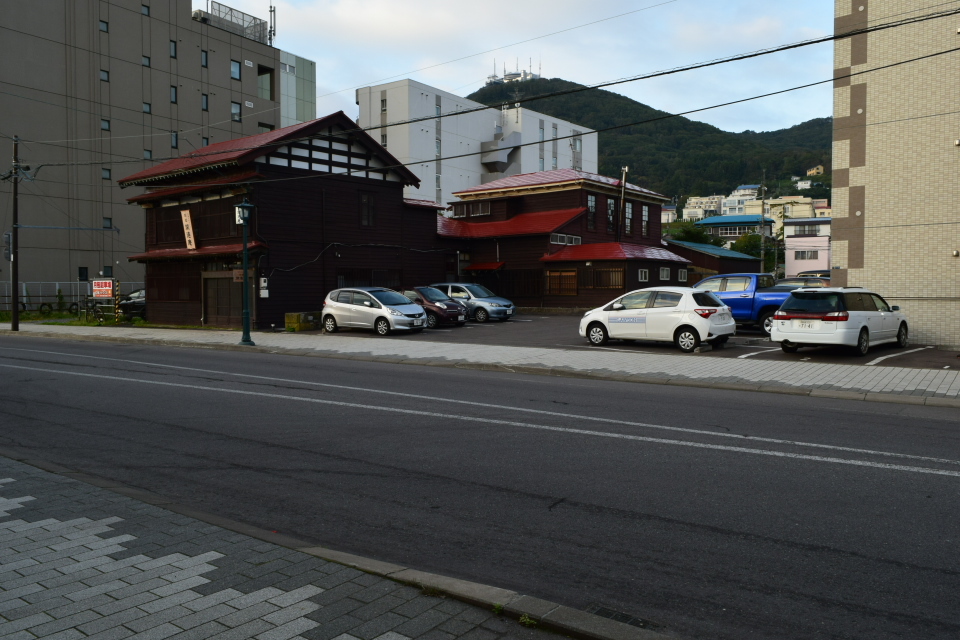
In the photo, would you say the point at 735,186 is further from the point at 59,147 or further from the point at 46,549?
the point at 46,549

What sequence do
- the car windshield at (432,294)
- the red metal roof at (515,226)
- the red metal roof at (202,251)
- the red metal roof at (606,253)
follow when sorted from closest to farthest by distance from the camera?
the red metal roof at (202,251) < the car windshield at (432,294) < the red metal roof at (606,253) < the red metal roof at (515,226)

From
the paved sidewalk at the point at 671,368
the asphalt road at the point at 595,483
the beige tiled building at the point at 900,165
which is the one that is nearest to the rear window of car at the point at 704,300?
the paved sidewalk at the point at 671,368

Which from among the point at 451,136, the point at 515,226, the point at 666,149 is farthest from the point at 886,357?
the point at 666,149

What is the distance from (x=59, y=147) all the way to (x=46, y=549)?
4926 cm

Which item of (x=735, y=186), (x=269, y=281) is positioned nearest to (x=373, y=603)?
(x=269, y=281)

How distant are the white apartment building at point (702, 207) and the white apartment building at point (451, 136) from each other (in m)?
77.8

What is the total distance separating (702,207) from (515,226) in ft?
476

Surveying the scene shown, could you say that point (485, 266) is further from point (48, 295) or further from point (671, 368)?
point (48, 295)

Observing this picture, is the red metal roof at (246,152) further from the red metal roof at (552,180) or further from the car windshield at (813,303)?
the car windshield at (813,303)

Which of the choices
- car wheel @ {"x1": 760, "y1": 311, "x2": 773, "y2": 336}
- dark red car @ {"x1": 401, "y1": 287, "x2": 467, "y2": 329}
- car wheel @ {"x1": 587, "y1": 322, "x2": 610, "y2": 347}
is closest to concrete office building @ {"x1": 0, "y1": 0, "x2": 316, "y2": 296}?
dark red car @ {"x1": 401, "y1": 287, "x2": 467, "y2": 329}

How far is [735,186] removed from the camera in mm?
144500

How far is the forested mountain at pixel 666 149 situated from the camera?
131m

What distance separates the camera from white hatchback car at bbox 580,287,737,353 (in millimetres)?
18016

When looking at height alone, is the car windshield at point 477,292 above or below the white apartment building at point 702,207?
below
